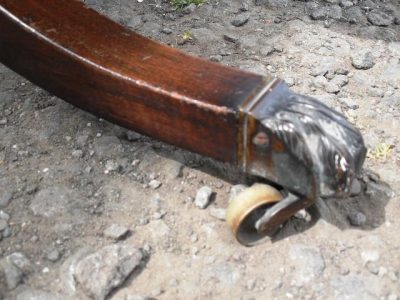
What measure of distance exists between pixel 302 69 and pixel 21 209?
1585 millimetres

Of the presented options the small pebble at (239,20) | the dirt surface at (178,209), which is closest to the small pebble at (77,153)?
the dirt surface at (178,209)

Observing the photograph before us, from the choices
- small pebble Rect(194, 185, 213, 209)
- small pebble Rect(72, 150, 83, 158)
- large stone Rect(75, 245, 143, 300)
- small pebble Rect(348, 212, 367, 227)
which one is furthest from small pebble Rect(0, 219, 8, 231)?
small pebble Rect(348, 212, 367, 227)

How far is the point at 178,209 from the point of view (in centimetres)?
247

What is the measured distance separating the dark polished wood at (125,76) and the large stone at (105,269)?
17.9 inches

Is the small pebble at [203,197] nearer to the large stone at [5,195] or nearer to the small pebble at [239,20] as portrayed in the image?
the large stone at [5,195]

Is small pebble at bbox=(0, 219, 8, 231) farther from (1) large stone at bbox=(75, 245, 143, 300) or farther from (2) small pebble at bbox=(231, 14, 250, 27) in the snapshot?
(2) small pebble at bbox=(231, 14, 250, 27)

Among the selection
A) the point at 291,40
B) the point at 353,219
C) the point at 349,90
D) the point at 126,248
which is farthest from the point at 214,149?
the point at 291,40

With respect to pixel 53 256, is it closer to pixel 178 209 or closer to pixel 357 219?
pixel 178 209

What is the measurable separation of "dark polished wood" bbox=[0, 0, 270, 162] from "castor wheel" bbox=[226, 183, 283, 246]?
145 millimetres

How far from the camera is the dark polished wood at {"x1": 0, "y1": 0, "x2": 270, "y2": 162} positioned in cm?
216

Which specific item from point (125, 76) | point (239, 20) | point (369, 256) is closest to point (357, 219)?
point (369, 256)

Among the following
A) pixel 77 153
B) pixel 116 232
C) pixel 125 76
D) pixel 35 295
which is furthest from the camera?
pixel 77 153

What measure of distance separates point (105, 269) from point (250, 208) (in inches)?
22.0

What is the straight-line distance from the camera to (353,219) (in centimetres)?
242
